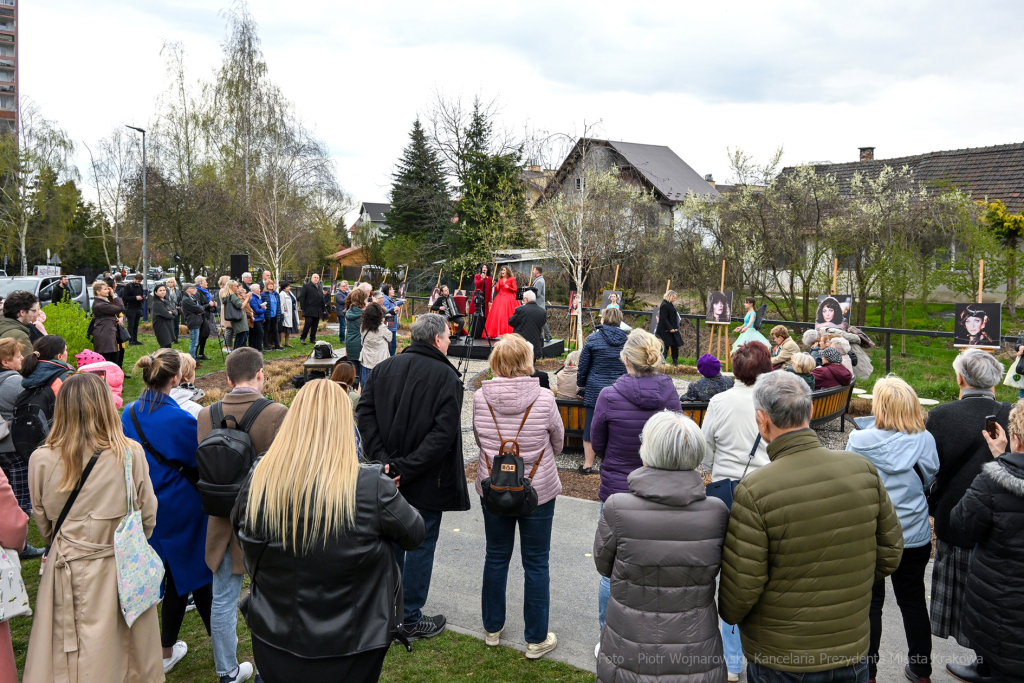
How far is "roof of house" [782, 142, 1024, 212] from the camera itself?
2133cm

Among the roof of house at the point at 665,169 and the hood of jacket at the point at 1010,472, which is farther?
the roof of house at the point at 665,169

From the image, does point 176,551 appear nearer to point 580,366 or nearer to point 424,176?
point 580,366

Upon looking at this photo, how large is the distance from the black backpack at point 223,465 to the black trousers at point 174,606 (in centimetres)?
68

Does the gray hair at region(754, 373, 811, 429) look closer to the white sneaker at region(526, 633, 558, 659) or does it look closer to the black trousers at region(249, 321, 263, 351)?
the white sneaker at region(526, 633, 558, 659)

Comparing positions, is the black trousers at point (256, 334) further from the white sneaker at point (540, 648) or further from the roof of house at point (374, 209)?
the roof of house at point (374, 209)

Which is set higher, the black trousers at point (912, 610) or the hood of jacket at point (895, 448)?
the hood of jacket at point (895, 448)

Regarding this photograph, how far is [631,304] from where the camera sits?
23719 millimetres

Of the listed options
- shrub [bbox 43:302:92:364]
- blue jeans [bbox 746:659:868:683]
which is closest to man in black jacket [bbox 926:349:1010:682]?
blue jeans [bbox 746:659:868:683]

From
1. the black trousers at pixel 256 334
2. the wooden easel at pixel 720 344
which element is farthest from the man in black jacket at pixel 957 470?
the black trousers at pixel 256 334

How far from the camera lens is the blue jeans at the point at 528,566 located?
3.74m

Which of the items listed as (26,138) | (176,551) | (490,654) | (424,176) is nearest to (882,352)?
(490,654)

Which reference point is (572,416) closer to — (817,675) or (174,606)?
(174,606)

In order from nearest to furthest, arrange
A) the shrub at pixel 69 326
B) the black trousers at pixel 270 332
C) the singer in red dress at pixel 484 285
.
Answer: the shrub at pixel 69 326 → the black trousers at pixel 270 332 → the singer in red dress at pixel 484 285

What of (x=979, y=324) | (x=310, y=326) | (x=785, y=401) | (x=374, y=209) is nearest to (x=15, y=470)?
(x=785, y=401)
